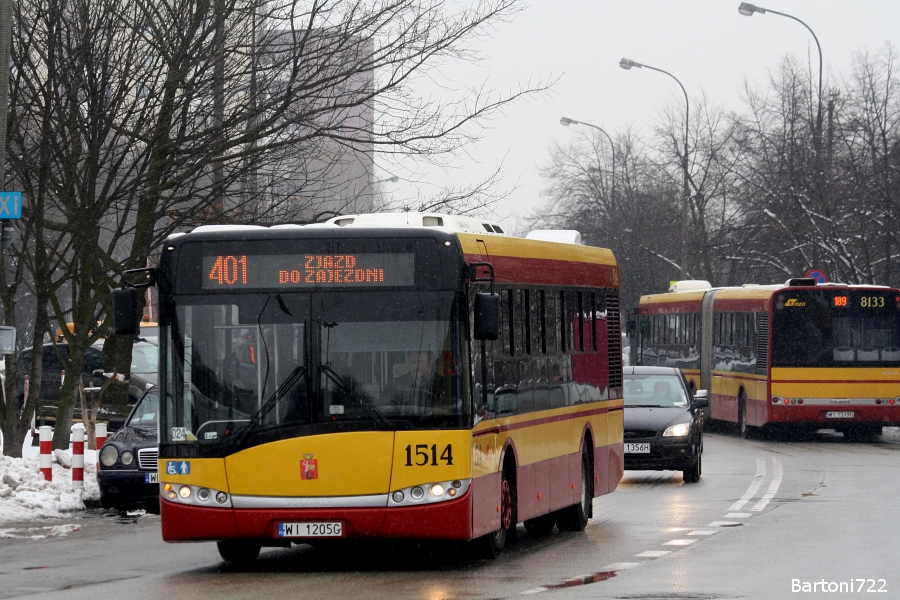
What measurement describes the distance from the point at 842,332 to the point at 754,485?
1114cm

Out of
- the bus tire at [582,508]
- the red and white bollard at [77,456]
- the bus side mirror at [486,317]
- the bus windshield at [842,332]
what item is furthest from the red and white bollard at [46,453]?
the bus windshield at [842,332]

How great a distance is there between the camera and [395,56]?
2095cm

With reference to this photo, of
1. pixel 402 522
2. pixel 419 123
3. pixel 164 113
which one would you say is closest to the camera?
pixel 402 522

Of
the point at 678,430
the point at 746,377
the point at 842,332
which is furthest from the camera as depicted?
the point at 746,377

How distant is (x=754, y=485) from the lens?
2155 centimetres

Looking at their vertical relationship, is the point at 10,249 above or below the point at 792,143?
below

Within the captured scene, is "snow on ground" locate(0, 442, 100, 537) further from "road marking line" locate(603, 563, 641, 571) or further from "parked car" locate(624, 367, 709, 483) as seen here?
"parked car" locate(624, 367, 709, 483)

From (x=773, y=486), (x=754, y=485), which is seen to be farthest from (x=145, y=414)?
(x=773, y=486)

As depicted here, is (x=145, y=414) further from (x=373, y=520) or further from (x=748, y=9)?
(x=748, y=9)

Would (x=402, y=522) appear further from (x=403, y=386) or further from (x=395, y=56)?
(x=395, y=56)

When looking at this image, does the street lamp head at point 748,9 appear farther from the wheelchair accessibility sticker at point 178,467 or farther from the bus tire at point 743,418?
the wheelchair accessibility sticker at point 178,467

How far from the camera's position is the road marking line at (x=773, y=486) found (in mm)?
18253

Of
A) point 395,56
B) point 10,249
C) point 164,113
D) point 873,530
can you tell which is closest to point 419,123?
point 395,56

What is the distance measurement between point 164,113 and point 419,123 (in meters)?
3.31
